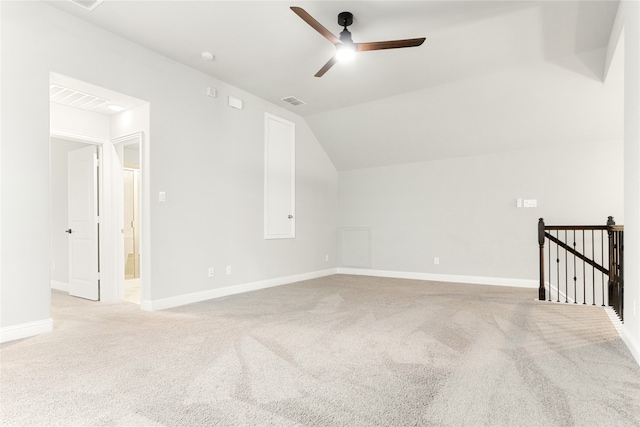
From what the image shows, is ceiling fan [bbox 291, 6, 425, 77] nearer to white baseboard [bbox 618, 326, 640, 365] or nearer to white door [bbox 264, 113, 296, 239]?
white door [bbox 264, 113, 296, 239]

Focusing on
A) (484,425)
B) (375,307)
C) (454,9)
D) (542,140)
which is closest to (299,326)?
(375,307)

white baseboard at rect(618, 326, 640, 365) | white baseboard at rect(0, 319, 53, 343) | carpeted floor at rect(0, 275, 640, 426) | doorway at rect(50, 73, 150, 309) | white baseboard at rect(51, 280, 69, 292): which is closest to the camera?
carpeted floor at rect(0, 275, 640, 426)

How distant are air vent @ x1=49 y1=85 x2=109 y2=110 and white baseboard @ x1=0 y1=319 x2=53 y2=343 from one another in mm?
2424

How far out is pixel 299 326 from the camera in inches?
138

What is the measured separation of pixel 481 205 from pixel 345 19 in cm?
421

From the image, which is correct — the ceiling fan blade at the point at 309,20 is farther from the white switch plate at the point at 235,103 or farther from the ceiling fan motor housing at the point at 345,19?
the white switch plate at the point at 235,103

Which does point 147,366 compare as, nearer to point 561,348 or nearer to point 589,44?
point 561,348

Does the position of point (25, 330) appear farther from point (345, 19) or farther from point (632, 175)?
point (632, 175)

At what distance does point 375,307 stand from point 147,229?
112 inches

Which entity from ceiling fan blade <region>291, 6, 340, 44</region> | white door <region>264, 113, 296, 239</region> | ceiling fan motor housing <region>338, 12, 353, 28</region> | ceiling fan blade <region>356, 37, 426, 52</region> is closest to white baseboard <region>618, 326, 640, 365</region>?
ceiling fan blade <region>356, 37, 426, 52</region>

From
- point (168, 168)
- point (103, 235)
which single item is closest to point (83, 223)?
point (103, 235)

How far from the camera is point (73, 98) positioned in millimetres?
4223

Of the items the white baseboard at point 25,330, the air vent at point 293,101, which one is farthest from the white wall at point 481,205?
the white baseboard at point 25,330

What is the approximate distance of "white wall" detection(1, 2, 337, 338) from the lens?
3182mm
